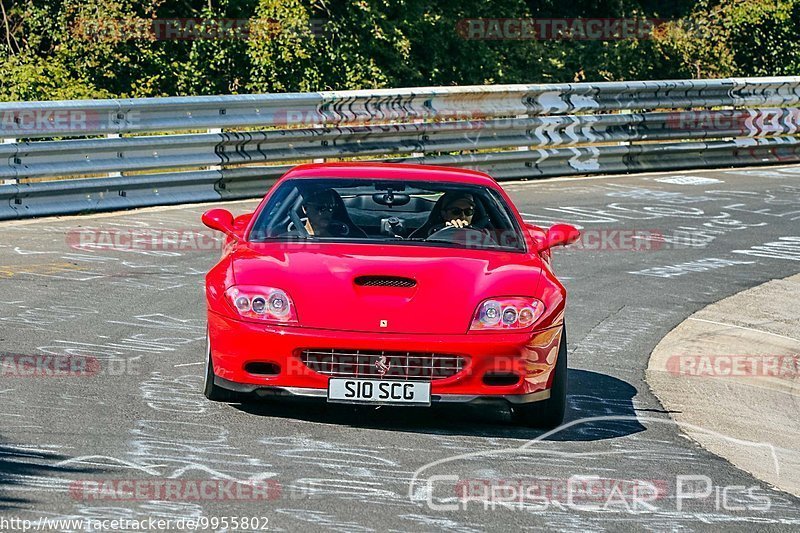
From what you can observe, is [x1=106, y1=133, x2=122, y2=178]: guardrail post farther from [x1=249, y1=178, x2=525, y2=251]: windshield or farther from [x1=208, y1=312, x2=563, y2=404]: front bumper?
[x1=208, y1=312, x2=563, y2=404]: front bumper

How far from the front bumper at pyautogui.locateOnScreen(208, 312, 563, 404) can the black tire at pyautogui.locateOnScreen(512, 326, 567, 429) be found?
9 cm

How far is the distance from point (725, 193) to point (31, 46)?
12.6 metres

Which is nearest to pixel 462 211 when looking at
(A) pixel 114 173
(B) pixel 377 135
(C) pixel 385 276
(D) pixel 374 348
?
(C) pixel 385 276

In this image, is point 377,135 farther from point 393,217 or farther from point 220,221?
point 220,221

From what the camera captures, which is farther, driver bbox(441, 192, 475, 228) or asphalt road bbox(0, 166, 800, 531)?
driver bbox(441, 192, 475, 228)

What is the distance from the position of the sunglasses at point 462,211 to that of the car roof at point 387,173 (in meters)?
0.21

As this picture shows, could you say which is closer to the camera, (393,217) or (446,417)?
(446,417)

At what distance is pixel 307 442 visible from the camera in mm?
6793

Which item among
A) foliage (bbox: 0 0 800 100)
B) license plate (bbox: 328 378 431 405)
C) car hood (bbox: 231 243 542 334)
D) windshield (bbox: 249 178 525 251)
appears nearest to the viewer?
license plate (bbox: 328 378 431 405)

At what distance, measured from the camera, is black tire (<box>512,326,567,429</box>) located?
739 cm

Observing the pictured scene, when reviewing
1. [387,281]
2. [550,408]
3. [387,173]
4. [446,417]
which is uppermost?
[387,173]

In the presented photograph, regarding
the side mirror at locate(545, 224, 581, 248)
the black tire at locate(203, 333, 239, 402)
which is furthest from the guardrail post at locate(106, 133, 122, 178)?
the black tire at locate(203, 333, 239, 402)

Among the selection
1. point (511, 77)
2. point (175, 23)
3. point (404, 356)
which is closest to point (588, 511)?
point (404, 356)

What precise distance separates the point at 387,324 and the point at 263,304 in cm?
64
